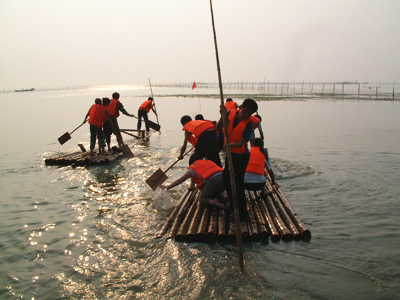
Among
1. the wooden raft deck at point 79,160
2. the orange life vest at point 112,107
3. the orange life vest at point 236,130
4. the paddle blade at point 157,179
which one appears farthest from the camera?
the orange life vest at point 112,107

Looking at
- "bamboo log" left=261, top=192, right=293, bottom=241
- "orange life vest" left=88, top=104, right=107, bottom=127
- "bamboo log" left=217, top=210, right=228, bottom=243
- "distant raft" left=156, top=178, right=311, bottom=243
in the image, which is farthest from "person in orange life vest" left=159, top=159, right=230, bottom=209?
"orange life vest" left=88, top=104, right=107, bottom=127

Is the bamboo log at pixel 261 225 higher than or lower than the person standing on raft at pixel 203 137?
lower

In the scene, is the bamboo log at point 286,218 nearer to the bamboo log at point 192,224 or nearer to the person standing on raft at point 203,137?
the bamboo log at point 192,224

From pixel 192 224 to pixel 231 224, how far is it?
1.92 feet

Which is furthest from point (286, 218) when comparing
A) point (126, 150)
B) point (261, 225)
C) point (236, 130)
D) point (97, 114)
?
point (97, 114)

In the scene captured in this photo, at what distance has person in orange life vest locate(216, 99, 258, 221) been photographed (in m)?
4.74

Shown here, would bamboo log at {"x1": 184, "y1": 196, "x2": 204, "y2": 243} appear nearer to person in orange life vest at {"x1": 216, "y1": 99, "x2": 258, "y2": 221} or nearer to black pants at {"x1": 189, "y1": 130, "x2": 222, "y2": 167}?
person in orange life vest at {"x1": 216, "y1": 99, "x2": 258, "y2": 221}

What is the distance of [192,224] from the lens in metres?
4.85

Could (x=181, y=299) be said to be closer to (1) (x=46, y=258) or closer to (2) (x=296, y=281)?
(2) (x=296, y=281)

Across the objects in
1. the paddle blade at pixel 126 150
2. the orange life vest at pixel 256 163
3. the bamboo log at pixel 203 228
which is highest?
the orange life vest at pixel 256 163

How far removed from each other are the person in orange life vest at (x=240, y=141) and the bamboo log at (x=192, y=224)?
66 cm

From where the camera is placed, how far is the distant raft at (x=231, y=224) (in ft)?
15.1

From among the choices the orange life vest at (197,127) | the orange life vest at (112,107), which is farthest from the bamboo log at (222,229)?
the orange life vest at (112,107)

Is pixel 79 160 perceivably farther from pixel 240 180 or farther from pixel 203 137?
pixel 240 180
